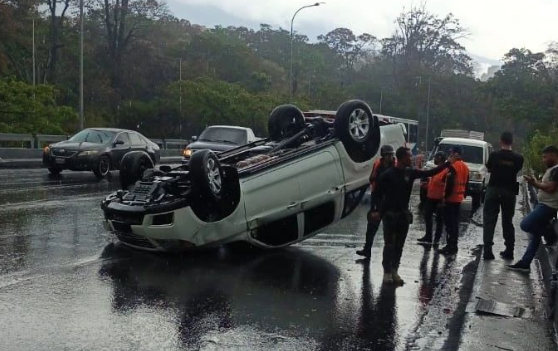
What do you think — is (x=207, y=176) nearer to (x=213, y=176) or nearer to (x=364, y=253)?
(x=213, y=176)

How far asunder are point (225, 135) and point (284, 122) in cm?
1069

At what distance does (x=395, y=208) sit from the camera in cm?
796

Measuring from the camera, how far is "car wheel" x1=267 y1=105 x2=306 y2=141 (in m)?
11.2

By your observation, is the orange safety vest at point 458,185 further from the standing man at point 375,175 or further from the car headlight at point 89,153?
the car headlight at point 89,153

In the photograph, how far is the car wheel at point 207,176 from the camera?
8.00 meters

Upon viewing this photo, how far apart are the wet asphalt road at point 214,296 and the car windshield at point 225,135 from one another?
10.8 meters

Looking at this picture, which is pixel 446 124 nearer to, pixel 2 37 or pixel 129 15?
pixel 129 15

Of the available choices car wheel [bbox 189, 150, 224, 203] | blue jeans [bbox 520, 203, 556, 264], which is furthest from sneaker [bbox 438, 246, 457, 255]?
car wheel [bbox 189, 150, 224, 203]

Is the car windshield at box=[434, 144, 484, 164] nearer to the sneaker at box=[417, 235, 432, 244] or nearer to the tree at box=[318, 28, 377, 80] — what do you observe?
the sneaker at box=[417, 235, 432, 244]

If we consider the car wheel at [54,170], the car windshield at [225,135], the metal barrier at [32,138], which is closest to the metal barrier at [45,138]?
the metal barrier at [32,138]

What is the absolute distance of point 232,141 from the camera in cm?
2148

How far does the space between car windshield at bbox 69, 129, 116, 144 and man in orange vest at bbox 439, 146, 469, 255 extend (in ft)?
42.4

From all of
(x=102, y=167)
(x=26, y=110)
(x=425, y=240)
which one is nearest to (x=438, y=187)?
(x=425, y=240)

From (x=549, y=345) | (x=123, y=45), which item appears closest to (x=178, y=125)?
(x=123, y=45)
